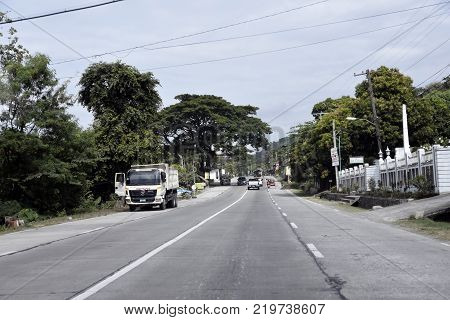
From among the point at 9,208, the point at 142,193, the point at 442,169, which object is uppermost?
the point at 442,169

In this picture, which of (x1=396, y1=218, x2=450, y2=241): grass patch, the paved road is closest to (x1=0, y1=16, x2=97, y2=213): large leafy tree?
the paved road

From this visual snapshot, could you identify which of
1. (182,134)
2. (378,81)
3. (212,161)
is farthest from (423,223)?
(212,161)

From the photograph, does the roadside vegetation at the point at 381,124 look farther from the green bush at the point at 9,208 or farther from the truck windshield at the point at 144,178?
the green bush at the point at 9,208

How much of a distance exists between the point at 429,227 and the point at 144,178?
21258 millimetres

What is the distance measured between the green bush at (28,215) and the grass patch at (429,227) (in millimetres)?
18402

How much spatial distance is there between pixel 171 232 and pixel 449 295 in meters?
12.0

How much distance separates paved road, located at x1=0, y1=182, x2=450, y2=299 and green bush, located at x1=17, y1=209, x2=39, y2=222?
13507mm

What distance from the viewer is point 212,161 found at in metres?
100

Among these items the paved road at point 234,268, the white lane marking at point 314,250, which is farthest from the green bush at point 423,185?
the white lane marking at point 314,250

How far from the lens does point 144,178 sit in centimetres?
3691

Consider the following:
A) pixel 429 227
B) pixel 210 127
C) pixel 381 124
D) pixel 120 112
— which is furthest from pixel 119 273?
pixel 210 127

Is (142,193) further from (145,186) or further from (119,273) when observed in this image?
(119,273)

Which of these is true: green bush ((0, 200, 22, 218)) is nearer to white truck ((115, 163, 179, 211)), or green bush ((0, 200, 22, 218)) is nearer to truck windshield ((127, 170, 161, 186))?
white truck ((115, 163, 179, 211))
